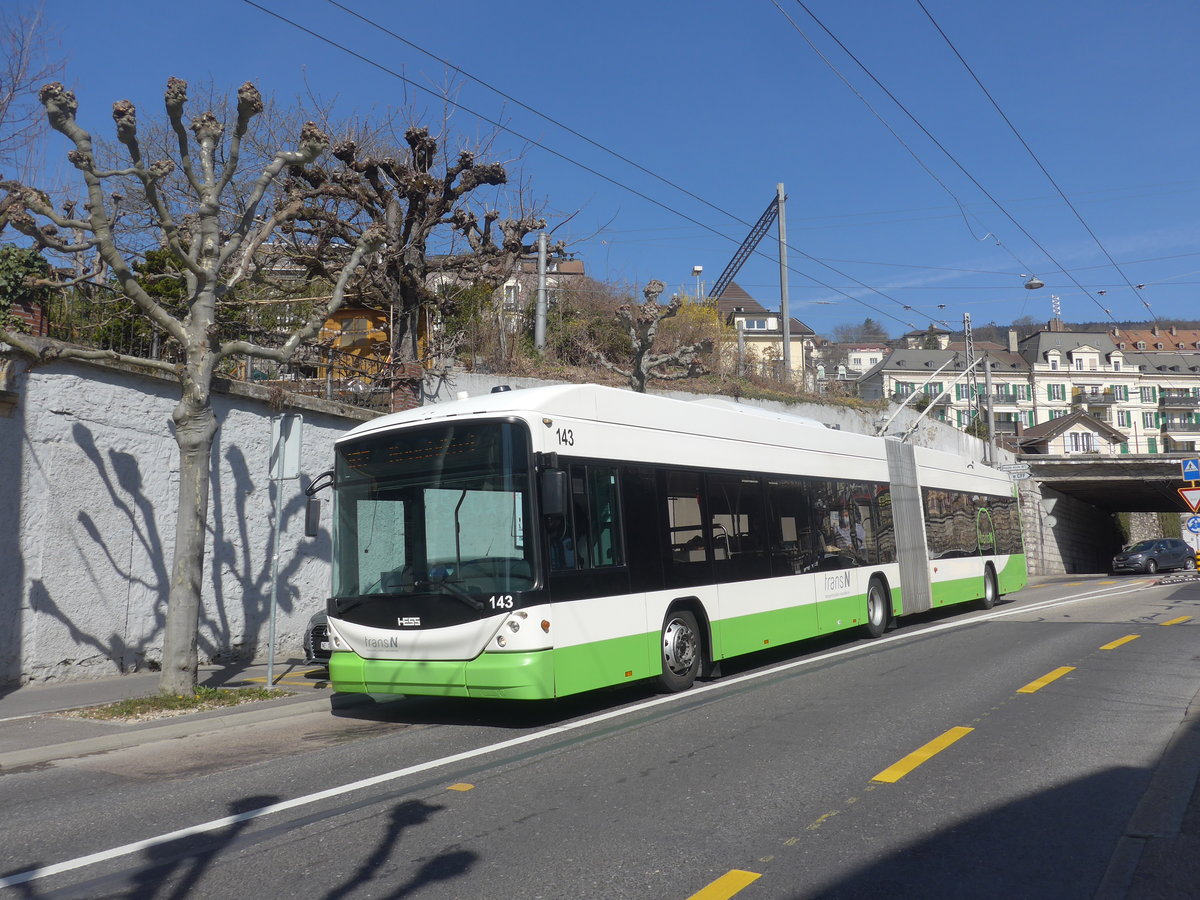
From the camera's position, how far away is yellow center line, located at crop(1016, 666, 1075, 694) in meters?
9.53

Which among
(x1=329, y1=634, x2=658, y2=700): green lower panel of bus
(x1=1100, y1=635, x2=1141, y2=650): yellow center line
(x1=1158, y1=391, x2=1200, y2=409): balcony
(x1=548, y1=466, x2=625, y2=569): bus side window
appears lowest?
(x1=1100, y1=635, x2=1141, y2=650): yellow center line

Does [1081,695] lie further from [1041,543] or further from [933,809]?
[1041,543]

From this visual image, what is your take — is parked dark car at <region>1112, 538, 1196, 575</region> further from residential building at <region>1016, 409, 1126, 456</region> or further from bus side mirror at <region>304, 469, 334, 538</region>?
residential building at <region>1016, 409, 1126, 456</region>

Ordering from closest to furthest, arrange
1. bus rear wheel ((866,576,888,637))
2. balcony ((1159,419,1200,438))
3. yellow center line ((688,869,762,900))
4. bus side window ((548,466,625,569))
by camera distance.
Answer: yellow center line ((688,869,762,900)) → bus side window ((548,466,625,569)) → bus rear wheel ((866,576,888,637)) → balcony ((1159,419,1200,438))

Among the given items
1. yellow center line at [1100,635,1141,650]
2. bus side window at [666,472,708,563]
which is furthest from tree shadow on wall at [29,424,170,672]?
yellow center line at [1100,635,1141,650]

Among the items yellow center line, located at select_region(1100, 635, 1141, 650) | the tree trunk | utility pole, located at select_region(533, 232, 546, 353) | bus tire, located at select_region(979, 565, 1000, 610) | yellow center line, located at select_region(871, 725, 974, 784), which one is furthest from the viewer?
utility pole, located at select_region(533, 232, 546, 353)

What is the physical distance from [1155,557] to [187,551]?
3880cm

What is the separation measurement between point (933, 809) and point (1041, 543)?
40.9 m

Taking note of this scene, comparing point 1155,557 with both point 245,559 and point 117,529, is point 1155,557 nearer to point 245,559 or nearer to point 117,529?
point 245,559

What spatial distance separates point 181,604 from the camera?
32.4 ft

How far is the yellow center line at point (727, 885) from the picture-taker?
419 cm

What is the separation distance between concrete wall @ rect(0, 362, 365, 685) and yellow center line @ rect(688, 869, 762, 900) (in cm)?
788

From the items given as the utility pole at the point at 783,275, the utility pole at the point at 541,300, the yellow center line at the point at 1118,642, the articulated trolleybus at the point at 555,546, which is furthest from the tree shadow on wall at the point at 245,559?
the utility pole at the point at 783,275

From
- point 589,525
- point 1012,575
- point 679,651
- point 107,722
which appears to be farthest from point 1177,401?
point 107,722
